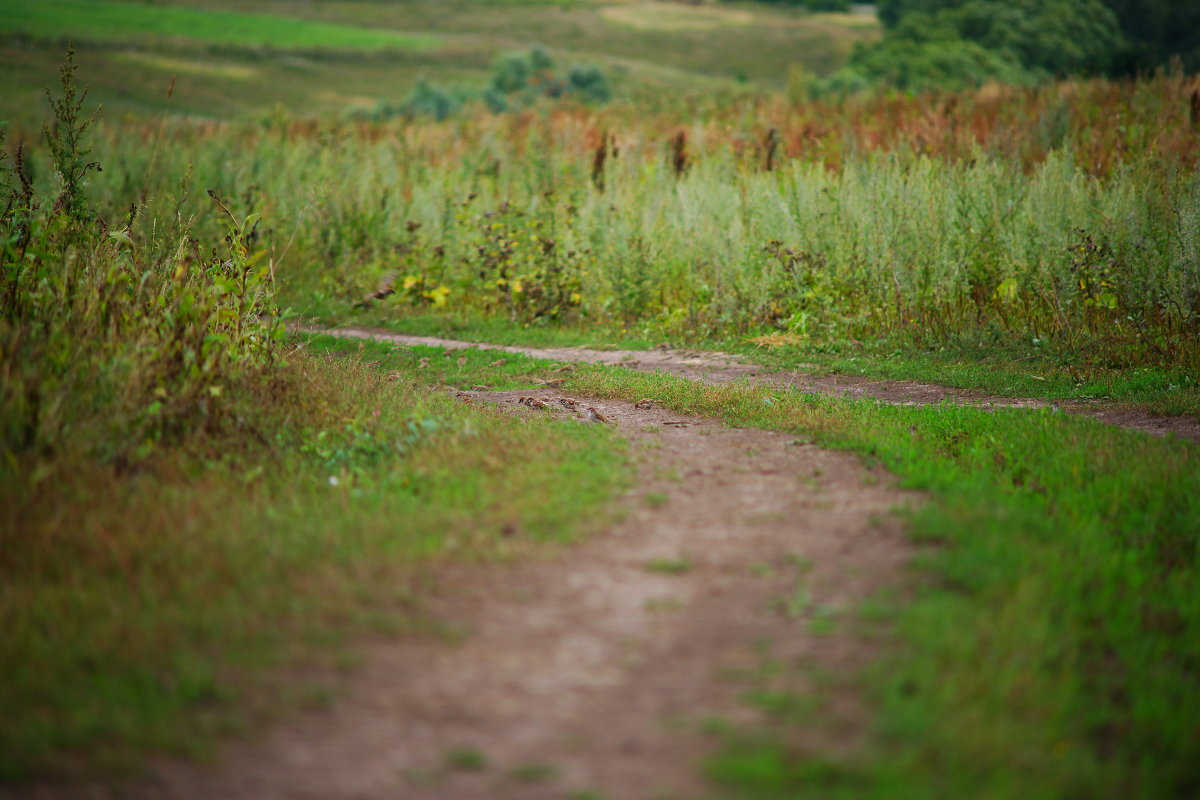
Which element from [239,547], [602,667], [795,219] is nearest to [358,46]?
[795,219]

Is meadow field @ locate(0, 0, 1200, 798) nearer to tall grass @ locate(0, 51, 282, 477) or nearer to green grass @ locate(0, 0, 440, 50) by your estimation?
tall grass @ locate(0, 51, 282, 477)

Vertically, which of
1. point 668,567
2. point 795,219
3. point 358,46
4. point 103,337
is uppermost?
point 358,46

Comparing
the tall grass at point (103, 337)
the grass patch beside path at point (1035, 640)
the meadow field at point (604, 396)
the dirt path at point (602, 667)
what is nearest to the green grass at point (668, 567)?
the dirt path at point (602, 667)

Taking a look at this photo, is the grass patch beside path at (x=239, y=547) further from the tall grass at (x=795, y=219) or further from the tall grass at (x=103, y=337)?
the tall grass at (x=795, y=219)

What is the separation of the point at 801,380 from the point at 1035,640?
560cm

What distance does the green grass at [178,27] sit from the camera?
37.0 m

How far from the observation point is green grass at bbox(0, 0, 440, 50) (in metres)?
37.0

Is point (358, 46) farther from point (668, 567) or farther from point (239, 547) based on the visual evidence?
point (668, 567)

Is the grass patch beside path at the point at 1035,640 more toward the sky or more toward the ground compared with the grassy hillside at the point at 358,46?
more toward the ground

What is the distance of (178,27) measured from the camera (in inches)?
2057

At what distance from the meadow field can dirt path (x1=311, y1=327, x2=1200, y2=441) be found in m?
0.25

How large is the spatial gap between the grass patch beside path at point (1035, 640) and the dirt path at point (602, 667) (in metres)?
0.18

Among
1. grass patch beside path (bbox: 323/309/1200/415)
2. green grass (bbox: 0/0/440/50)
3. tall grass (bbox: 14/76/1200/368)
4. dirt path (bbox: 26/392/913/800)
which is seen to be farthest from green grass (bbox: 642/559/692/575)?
green grass (bbox: 0/0/440/50)

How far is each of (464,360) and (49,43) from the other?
3564cm
